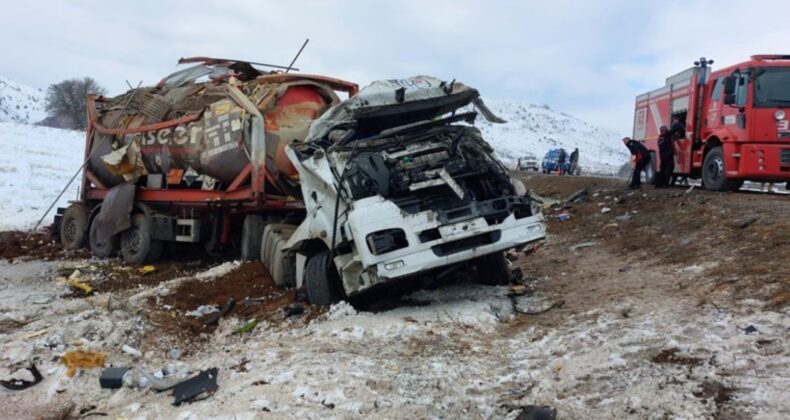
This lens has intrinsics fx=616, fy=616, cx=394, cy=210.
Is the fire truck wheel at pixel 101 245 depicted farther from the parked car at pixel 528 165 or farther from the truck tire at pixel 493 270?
the parked car at pixel 528 165

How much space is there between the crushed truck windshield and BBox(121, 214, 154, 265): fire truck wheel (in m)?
9.40

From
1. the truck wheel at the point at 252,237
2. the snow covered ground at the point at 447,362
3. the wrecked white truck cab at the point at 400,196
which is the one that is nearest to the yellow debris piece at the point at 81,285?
the snow covered ground at the point at 447,362

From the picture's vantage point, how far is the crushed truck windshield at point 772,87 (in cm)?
948

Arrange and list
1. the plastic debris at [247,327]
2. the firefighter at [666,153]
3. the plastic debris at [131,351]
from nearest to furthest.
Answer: the plastic debris at [131,351] → the plastic debris at [247,327] → the firefighter at [666,153]

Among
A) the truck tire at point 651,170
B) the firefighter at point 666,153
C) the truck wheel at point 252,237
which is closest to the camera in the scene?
the truck wheel at point 252,237

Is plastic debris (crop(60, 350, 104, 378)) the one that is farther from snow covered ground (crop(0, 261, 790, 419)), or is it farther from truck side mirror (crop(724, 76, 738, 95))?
truck side mirror (crop(724, 76, 738, 95))

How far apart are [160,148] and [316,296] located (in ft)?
15.3

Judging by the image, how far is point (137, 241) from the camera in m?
9.15

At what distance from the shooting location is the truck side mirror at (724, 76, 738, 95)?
9.77 meters

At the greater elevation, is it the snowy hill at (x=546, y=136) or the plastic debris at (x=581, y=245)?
the snowy hill at (x=546, y=136)

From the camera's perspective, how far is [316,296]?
5594mm

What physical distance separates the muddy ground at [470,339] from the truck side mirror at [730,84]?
9.49ft

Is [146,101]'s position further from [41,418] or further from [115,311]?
[41,418]

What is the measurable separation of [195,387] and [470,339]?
1.98m
